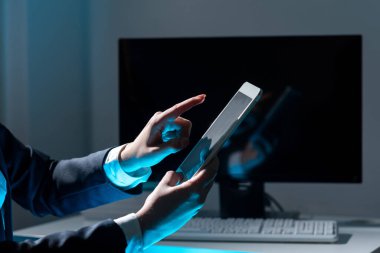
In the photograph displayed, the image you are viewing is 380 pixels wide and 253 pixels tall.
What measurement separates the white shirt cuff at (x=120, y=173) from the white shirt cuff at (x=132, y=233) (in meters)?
0.26

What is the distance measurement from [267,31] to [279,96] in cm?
37

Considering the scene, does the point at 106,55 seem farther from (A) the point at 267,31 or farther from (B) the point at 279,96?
(B) the point at 279,96

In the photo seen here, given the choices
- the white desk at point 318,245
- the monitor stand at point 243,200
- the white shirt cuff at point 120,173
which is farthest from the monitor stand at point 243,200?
the white shirt cuff at point 120,173

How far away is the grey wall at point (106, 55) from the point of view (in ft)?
6.17

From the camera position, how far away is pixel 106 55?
7.04 feet

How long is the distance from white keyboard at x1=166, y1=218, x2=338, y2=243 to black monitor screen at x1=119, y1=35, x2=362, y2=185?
0.16 m

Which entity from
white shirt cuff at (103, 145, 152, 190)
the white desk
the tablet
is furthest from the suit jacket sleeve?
the white desk

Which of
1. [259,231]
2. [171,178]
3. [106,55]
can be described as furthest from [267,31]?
[171,178]

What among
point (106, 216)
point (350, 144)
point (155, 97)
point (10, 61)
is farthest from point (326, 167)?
point (10, 61)

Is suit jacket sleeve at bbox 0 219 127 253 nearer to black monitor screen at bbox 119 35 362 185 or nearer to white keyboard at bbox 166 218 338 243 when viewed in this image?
white keyboard at bbox 166 218 338 243

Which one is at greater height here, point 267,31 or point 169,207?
point 267,31

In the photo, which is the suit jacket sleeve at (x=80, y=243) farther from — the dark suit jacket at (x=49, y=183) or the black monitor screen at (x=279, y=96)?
the black monitor screen at (x=279, y=96)

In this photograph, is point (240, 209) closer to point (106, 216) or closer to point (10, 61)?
point (106, 216)

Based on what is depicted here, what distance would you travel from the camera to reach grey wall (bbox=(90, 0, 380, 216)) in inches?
76.4
